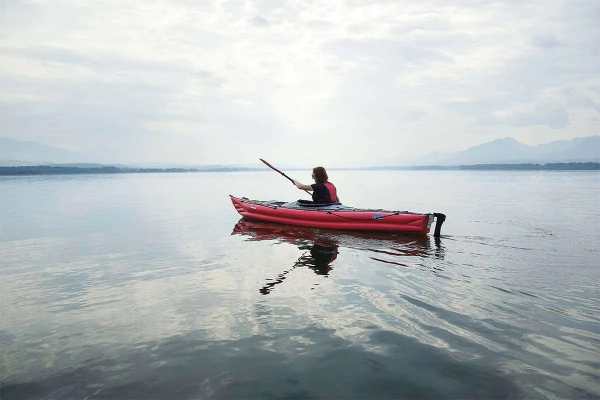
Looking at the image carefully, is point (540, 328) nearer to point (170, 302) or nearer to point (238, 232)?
point (170, 302)

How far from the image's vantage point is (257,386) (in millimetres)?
4570

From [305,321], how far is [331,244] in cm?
665

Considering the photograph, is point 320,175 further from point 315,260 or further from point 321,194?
point 315,260

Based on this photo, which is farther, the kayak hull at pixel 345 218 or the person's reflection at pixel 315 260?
the kayak hull at pixel 345 218

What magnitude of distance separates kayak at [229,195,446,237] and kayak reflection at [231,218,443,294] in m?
0.28

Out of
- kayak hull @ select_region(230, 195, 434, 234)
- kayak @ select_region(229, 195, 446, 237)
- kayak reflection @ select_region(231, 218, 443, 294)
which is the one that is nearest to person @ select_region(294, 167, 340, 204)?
kayak @ select_region(229, 195, 446, 237)

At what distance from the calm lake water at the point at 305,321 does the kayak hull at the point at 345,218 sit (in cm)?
71

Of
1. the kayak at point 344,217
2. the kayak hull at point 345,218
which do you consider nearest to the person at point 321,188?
the kayak at point 344,217

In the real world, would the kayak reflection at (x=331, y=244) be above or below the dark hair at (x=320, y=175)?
below

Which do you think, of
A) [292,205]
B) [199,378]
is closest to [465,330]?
[199,378]

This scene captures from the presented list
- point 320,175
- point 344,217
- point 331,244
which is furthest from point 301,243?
point 320,175

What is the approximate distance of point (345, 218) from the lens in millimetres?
14469

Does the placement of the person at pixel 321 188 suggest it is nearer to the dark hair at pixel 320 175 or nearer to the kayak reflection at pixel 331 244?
the dark hair at pixel 320 175

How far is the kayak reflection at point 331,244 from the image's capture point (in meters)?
10.5
